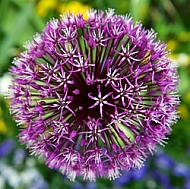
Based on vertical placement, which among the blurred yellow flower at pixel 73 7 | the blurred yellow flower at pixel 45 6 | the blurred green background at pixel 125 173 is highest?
the blurred yellow flower at pixel 45 6

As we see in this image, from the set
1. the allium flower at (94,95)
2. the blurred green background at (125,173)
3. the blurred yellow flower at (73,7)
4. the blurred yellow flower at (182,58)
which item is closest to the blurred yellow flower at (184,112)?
the blurred green background at (125,173)

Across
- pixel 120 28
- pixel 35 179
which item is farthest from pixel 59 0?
pixel 120 28

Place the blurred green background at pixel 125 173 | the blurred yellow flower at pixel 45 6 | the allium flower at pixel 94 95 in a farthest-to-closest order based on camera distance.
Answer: the blurred yellow flower at pixel 45 6, the blurred green background at pixel 125 173, the allium flower at pixel 94 95

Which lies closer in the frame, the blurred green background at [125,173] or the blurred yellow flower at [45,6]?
the blurred green background at [125,173]

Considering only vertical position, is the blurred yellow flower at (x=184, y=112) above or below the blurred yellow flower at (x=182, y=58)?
below

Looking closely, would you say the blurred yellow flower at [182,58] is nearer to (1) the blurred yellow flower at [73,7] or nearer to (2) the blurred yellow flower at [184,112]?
(2) the blurred yellow flower at [184,112]

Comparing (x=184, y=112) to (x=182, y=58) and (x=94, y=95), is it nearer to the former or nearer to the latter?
(x=182, y=58)
